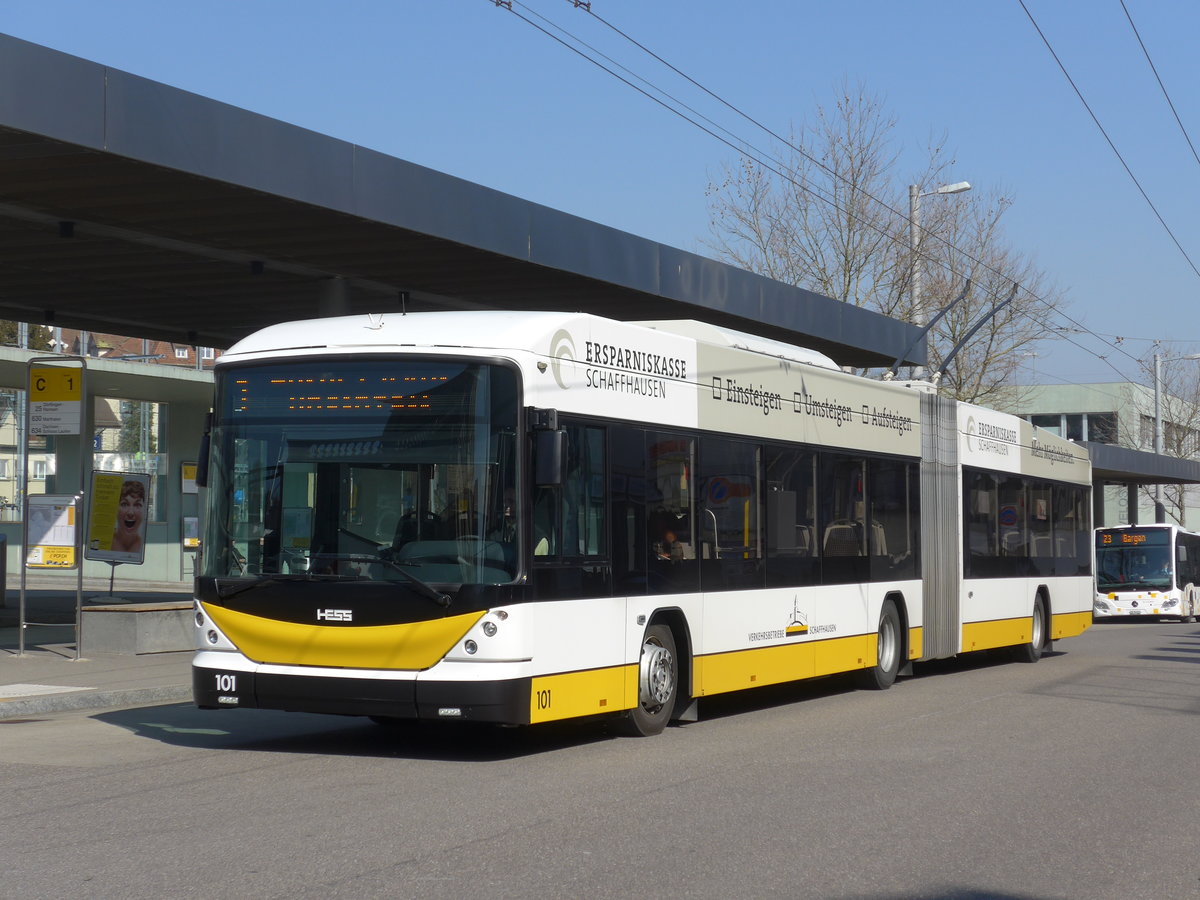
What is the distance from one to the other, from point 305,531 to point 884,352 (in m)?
19.2

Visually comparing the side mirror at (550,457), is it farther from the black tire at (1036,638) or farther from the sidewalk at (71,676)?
the black tire at (1036,638)

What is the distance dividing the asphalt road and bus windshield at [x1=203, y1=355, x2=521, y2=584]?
1.32 m

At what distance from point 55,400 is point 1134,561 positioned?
32.3 m

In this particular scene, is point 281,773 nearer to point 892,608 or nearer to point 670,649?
point 670,649

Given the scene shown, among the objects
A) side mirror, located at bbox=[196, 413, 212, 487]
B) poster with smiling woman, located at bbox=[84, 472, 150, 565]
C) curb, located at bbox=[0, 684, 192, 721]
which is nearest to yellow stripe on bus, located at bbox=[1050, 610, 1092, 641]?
curb, located at bbox=[0, 684, 192, 721]

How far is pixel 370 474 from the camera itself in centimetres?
998

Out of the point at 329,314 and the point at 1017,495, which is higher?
the point at 329,314

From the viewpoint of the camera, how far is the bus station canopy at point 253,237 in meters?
13.5

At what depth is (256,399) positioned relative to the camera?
34.3 ft

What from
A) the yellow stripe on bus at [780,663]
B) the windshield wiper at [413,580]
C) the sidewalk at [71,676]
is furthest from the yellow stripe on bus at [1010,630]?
the windshield wiper at [413,580]

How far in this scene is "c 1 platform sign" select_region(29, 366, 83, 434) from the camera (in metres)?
15.9

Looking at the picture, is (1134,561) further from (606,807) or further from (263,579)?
(606,807)

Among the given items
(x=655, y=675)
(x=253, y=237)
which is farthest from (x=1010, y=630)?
(x=253, y=237)

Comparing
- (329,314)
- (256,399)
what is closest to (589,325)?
(256,399)
